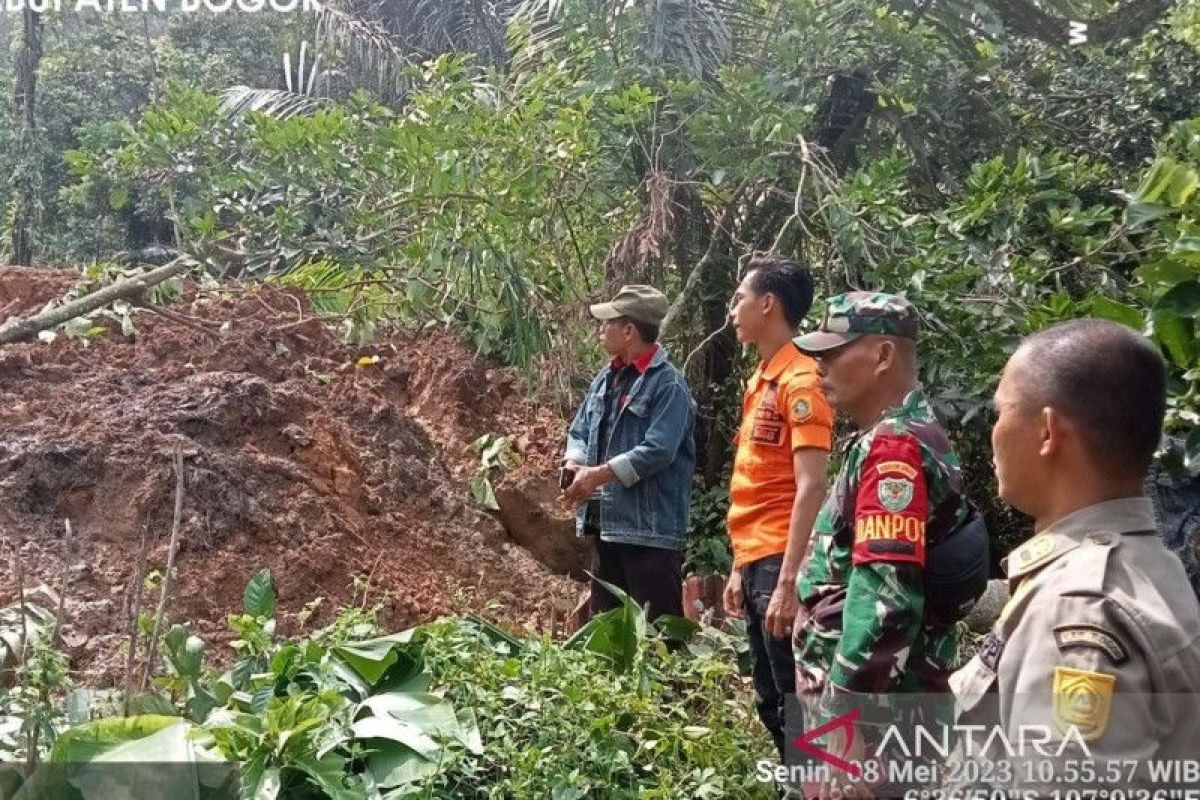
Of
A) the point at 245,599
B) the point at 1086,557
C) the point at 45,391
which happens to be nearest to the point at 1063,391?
the point at 1086,557

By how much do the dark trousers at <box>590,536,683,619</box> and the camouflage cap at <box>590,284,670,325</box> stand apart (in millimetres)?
762

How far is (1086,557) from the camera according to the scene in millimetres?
1404

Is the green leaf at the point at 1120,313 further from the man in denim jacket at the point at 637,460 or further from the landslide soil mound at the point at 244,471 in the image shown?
the landslide soil mound at the point at 244,471

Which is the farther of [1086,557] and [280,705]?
[280,705]

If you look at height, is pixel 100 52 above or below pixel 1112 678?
above

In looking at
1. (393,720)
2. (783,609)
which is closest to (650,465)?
(783,609)

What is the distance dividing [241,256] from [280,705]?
3.64 metres

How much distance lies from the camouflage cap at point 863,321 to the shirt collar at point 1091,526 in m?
0.92

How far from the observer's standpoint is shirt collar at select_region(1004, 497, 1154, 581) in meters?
1.44

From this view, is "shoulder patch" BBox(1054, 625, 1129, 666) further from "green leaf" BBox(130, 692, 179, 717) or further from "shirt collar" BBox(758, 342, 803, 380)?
"green leaf" BBox(130, 692, 179, 717)

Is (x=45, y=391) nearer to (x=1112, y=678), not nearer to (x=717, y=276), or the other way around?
(x=717, y=276)

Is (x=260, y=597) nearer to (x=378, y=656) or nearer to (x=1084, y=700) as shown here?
(x=378, y=656)

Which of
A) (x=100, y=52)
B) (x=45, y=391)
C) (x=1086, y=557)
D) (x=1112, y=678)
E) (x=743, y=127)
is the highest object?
(x=100, y=52)

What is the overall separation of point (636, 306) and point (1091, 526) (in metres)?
2.50
